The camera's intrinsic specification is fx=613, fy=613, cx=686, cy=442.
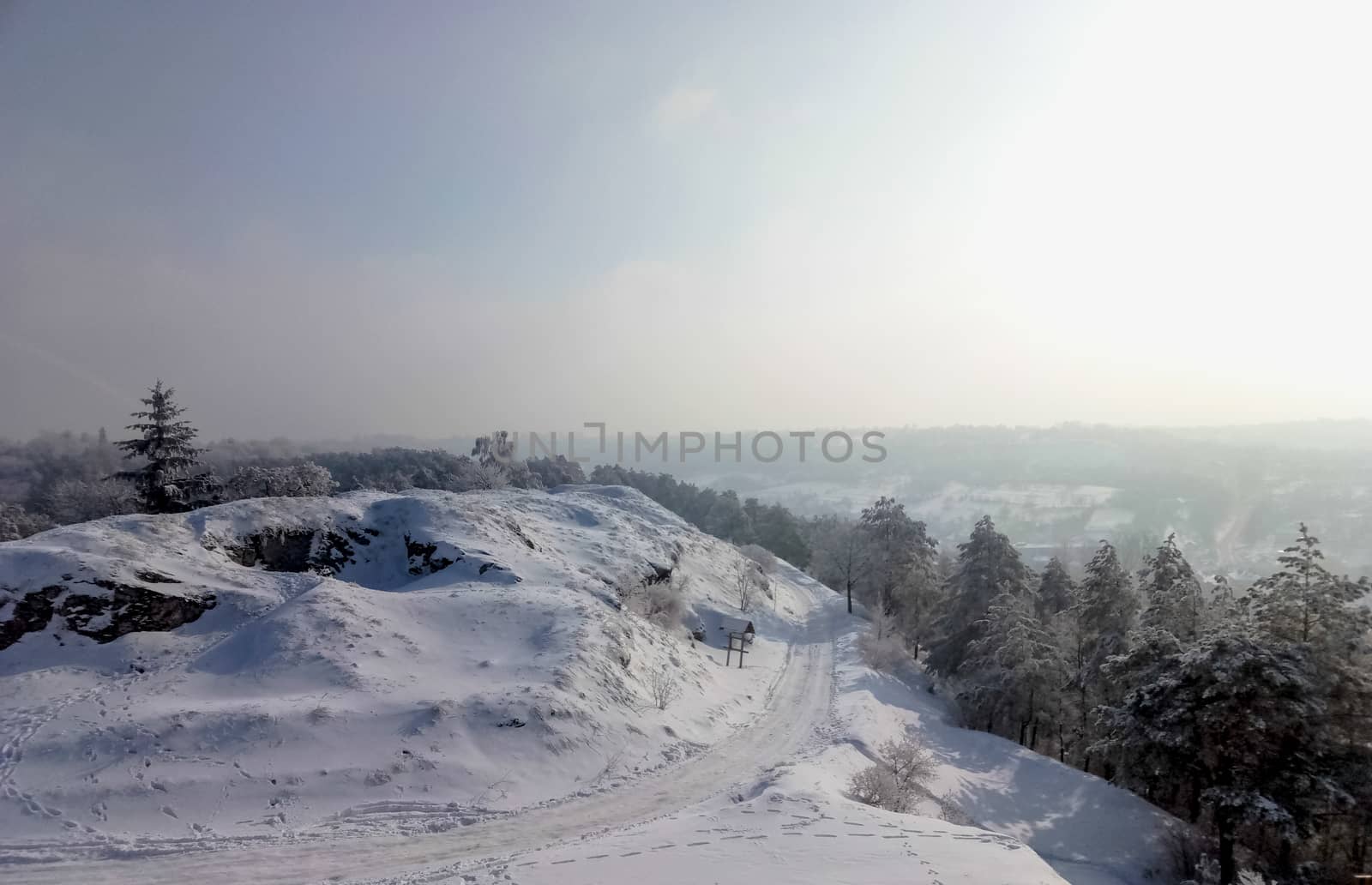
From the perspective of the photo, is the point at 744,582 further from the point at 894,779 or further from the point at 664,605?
the point at 894,779

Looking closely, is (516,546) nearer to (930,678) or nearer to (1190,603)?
(930,678)

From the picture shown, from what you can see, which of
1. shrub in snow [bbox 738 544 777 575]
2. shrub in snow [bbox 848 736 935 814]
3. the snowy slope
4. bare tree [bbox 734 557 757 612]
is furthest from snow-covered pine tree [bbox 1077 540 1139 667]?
shrub in snow [bbox 738 544 777 575]

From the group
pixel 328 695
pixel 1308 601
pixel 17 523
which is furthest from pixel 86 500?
pixel 1308 601

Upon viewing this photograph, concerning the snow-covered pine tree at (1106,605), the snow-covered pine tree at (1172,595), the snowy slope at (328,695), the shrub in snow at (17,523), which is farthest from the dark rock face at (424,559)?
the snow-covered pine tree at (1172,595)

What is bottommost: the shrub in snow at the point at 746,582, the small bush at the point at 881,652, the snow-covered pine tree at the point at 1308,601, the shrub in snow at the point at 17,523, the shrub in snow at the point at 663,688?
the small bush at the point at 881,652

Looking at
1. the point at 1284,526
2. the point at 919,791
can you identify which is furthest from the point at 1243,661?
the point at 1284,526

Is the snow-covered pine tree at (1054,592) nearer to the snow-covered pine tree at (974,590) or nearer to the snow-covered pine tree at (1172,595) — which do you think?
the snow-covered pine tree at (974,590)

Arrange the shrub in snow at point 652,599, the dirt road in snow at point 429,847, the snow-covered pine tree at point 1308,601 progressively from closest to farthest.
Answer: the dirt road in snow at point 429,847, the snow-covered pine tree at point 1308,601, the shrub in snow at point 652,599
